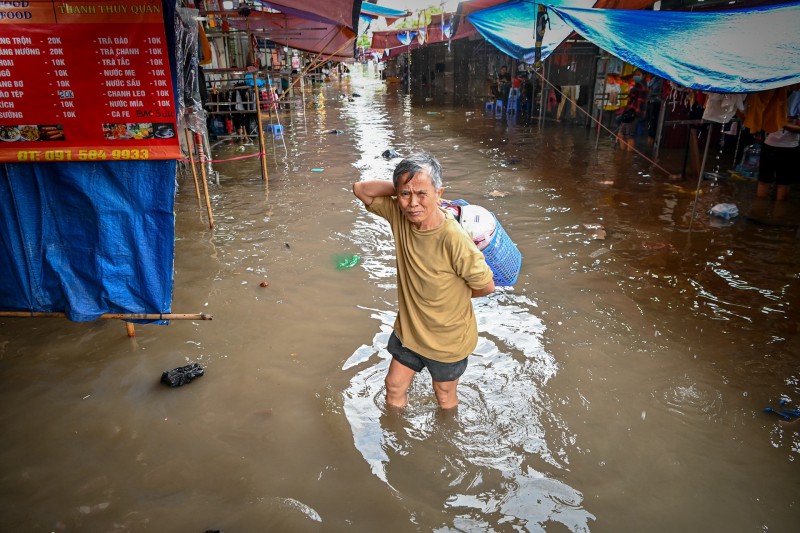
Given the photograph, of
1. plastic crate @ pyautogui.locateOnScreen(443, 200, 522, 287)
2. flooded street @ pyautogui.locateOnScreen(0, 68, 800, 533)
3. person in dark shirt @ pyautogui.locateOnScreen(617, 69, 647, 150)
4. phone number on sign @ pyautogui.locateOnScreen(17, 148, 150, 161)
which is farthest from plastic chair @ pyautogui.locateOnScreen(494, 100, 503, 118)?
phone number on sign @ pyautogui.locateOnScreen(17, 148, 150, 161)

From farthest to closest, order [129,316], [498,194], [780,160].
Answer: [498,194] < [780,160] < [129,316]

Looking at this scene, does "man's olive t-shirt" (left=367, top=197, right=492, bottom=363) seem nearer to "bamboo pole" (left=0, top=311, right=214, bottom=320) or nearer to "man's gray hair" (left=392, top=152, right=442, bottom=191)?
"man's gray hair" (left=392, top=152, right=442, bottom=191)

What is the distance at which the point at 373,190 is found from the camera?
2676 mm

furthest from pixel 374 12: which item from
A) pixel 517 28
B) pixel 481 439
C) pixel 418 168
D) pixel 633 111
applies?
pixel 481 439

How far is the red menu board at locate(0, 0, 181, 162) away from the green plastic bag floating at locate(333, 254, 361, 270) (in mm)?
2726

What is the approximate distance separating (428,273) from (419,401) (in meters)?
1.21

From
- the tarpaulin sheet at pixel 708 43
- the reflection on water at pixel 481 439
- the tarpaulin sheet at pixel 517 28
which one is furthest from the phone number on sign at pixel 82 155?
the tarpaulin sheet at pixel 517 28

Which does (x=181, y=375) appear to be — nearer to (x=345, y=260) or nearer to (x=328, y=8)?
(x=345, y=260)

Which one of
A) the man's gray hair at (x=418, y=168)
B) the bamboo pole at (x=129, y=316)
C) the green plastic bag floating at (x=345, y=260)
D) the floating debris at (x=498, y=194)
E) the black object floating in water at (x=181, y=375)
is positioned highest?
the man's gray hair at (x=418, y=168)

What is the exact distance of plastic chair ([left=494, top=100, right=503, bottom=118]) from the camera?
1817 centimetres

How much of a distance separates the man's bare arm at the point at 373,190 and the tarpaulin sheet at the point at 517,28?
385 inches

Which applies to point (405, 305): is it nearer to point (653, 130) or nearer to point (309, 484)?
point (309, 484)

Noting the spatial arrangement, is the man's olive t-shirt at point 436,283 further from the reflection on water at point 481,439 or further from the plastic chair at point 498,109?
the plastic chair at point 498,109

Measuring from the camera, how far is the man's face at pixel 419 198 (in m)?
2.34
